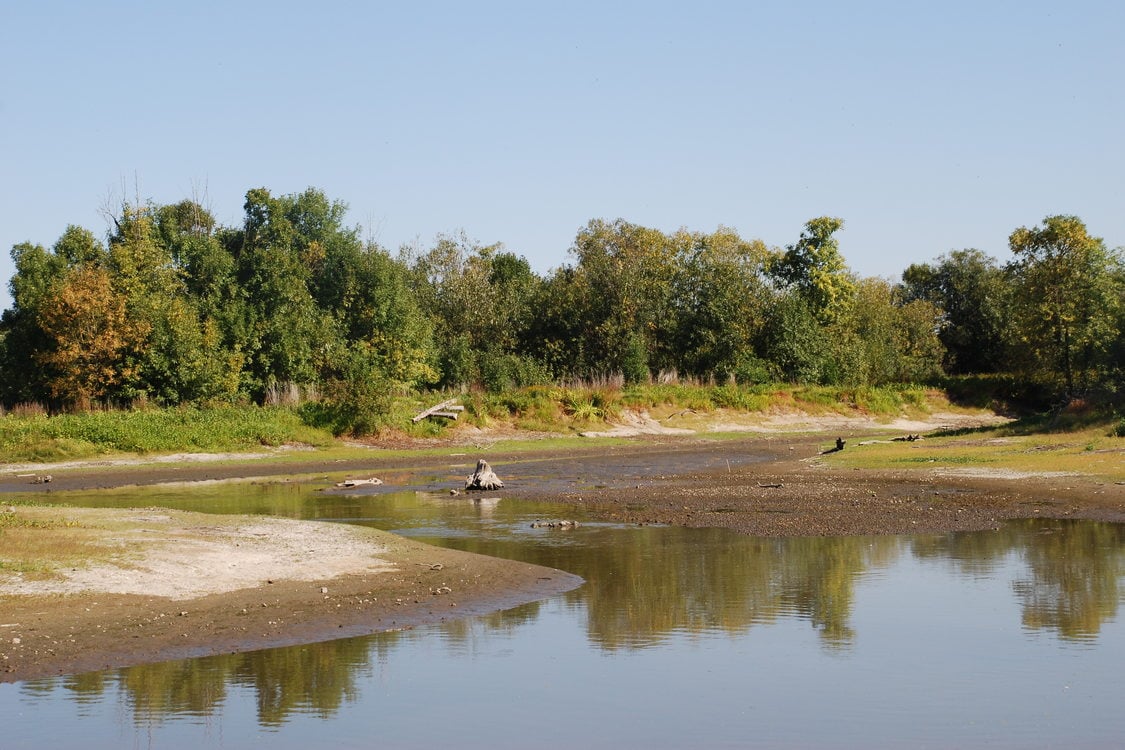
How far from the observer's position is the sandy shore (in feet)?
45.3

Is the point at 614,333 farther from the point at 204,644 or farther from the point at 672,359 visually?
the point at 204,644

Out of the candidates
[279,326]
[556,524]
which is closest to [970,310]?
→ [279,326]

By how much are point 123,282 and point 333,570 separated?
37.6 m

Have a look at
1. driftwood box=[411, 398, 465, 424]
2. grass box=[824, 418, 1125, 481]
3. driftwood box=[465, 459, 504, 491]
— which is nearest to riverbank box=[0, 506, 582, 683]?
driftwood box=[465, 459, 504, 491]

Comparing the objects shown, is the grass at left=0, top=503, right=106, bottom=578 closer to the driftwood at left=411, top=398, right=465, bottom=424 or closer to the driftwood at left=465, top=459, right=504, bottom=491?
the driftwood at left=465, top=459, right=504, bottom=491

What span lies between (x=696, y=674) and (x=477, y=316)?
57.8 meters

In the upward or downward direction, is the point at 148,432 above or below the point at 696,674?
above

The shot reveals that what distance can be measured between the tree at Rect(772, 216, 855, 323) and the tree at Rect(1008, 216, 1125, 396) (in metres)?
15.9

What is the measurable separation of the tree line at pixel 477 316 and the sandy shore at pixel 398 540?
11066mm

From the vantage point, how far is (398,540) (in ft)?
70.6

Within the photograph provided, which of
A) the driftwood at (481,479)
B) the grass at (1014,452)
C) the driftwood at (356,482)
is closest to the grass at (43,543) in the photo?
the driftwood at (481,479)

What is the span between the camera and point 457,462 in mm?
44781

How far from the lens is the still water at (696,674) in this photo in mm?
10531

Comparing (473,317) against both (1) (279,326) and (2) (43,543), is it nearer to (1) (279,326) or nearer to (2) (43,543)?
(1) (279,326)
